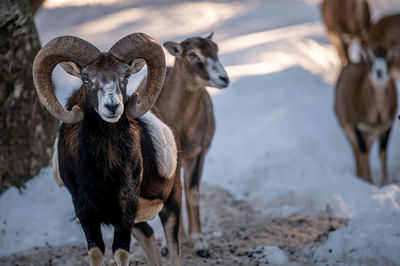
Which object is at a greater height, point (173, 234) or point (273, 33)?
point (173, 234)

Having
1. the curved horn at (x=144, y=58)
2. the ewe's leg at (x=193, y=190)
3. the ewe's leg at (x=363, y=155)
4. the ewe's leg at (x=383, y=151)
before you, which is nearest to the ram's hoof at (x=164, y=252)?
the ewe's leg at (x=193, y=190)

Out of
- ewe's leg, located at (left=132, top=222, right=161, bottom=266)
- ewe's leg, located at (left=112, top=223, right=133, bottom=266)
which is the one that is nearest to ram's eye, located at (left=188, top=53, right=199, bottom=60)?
ewe's leg, located at (left=132, top=222, right=161, bottom=266)

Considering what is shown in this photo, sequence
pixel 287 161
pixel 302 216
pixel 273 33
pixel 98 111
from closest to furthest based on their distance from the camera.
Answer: pixel 98 111 → pixel 302 216 → pixel 287 161 → pixel 273 33

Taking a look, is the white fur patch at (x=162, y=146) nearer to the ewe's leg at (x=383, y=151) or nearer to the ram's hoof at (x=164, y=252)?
the ram's hoof at (x=164, y=252)

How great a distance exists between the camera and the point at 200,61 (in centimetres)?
711

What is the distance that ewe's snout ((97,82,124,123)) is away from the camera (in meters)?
4.45

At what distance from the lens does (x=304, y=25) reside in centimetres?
1906

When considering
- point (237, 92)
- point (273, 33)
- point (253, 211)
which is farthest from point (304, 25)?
point (253, 211)

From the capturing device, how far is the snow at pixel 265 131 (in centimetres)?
703

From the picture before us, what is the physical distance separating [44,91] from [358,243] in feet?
11.9

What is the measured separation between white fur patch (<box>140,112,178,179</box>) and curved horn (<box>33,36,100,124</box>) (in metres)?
0.82

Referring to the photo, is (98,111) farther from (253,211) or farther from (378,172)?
(378,172)

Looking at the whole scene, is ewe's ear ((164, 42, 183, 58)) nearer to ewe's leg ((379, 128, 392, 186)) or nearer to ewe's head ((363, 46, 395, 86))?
ewe's head ((363, 46, 395, 86))

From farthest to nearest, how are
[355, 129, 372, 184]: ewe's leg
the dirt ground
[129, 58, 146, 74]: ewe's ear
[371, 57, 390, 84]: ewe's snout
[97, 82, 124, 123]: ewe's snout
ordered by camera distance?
1. [355, 129, 372, 184]: ewe's leg
2. [371, 57, 390, 84]: ewe's snout
3. the dirt ground
4. [129, 58, 146, 74]: ewe's ear
5. [97, 82, 124, 123]: ewe's snout
